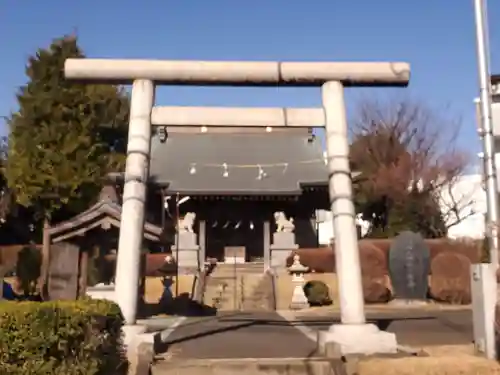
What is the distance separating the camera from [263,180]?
31797 mm

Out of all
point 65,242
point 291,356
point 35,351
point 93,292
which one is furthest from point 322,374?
point 65,242

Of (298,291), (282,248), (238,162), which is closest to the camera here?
(298,291)

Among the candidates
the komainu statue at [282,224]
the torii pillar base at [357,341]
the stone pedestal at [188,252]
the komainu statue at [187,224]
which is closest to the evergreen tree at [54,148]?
the komainu statue at [187,224]

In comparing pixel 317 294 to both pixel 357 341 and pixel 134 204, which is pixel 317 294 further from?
pixel 134 204

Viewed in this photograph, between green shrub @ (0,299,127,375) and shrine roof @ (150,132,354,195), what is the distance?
23.6m

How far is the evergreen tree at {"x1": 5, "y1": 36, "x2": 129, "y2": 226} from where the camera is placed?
32.7 meters

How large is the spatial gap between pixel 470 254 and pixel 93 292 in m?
Answer: 18.5

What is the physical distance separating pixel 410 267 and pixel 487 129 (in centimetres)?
1428

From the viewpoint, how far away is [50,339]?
595 centimetres

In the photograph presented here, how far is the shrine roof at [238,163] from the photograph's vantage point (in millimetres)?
30781

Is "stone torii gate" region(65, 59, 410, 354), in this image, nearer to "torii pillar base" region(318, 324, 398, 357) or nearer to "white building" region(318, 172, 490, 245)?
"torii pillar base" region(318, 324, 398, 357)

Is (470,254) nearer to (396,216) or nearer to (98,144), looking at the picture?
(396,216)

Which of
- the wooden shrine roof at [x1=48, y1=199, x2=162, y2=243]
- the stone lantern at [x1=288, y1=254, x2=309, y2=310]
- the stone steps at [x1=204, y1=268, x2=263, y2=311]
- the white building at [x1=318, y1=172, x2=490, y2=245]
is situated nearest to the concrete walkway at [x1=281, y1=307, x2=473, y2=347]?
the stone lantern at [x1=288, y1=254, x2=309, y2=310]

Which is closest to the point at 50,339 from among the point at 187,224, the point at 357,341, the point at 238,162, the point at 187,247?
the point at 357,341
